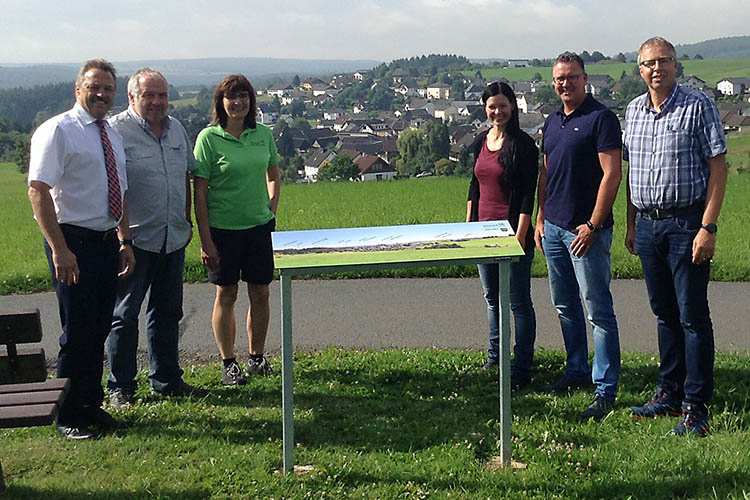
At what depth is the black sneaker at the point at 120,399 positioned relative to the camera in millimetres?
5203

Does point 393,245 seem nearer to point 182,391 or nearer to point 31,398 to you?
point 31,398

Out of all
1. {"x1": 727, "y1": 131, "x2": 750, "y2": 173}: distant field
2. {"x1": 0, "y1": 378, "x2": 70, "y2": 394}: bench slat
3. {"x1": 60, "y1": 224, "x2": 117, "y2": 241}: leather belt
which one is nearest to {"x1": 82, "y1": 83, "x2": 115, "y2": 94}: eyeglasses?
{"x1": 60, "y1": 224, "x2": 117, "y2": 241}: leather belt

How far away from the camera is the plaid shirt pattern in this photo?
429cm

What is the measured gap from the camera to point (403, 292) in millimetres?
8516

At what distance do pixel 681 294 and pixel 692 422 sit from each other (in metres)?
0.74

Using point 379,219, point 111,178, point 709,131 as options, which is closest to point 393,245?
point 111,178

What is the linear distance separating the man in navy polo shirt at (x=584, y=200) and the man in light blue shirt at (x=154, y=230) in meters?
2.45

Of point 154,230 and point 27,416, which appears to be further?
point 154,230

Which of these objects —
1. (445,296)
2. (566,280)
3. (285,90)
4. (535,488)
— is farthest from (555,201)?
(285,90)

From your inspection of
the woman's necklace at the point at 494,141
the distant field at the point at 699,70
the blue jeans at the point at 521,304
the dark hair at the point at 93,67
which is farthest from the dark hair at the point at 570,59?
the distant field at the point at 699,70

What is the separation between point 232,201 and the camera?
5395 mm

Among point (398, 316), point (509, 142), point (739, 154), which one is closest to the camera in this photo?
point (509, 142)

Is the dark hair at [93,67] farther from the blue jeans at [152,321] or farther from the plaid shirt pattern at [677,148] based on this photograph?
the plaid shirt pattern at [677,148]

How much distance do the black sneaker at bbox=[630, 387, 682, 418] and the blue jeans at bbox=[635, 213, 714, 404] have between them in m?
0.18
